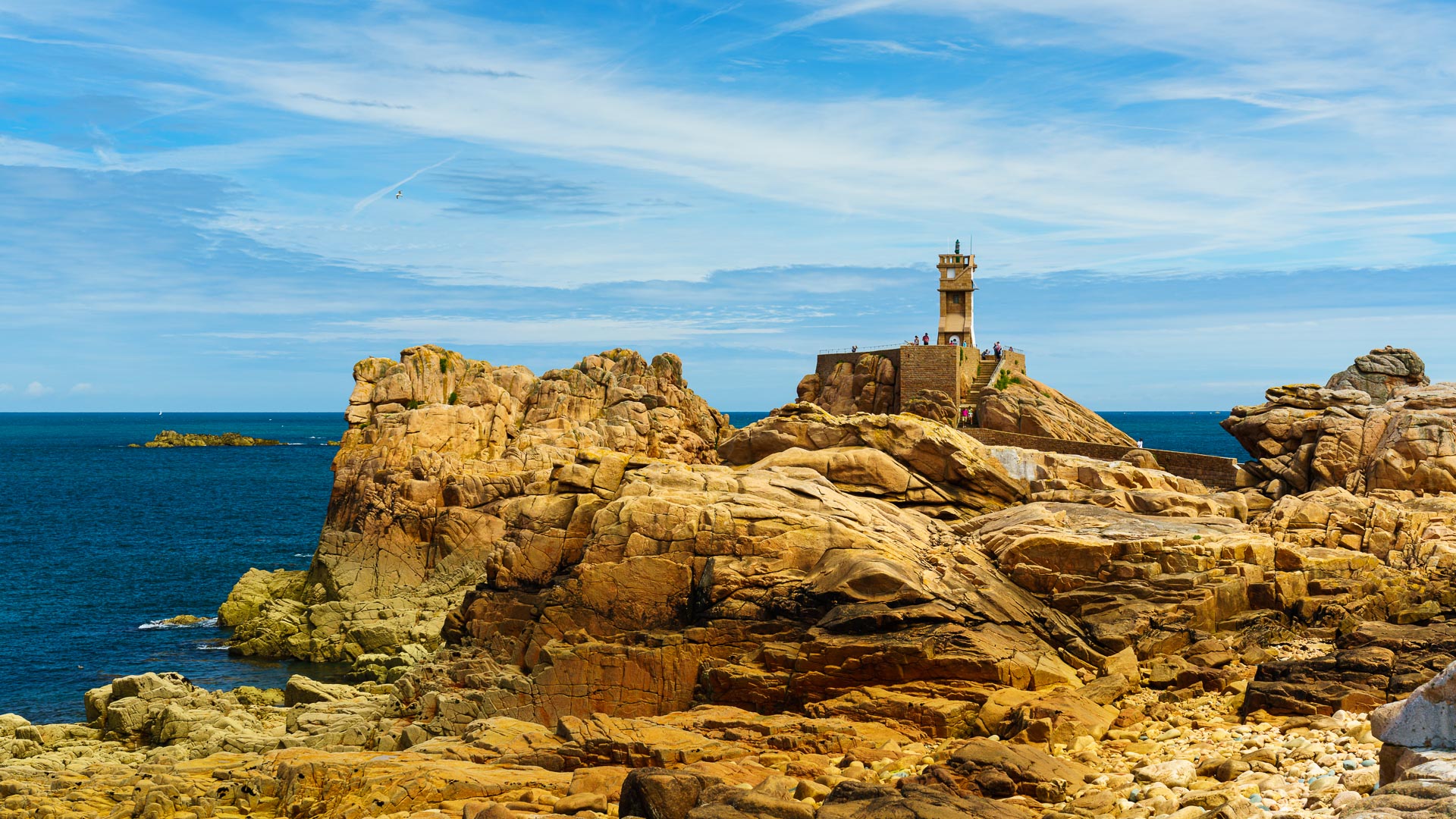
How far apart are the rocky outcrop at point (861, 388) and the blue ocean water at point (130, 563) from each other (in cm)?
3416

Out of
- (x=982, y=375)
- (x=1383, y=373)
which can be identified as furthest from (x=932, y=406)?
(x=1383, y=373)

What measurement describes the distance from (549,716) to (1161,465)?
3439cm

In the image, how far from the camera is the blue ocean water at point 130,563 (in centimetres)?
4406

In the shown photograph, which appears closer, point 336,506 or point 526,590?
point 526,590

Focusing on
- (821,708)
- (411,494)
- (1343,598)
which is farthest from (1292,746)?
(411,494)

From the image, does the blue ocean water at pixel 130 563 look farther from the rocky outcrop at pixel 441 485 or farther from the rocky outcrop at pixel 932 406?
the rocky outcrop at pixel 932 406

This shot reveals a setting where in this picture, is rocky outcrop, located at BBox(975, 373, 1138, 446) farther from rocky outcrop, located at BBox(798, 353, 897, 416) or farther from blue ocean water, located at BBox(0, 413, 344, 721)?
blue ocean water, located at BBox(0, 413, 344, 721)

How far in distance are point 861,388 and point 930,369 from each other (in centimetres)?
447

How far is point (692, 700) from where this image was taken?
23.3 metres

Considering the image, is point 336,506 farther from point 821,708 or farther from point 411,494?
point 821,708

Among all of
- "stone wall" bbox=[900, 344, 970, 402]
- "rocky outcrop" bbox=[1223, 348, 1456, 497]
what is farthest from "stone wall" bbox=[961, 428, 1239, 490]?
"stone wall" bbox=[900, 344, 970, 402]

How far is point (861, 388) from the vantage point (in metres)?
70.1

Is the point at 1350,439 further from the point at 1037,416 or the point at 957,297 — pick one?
the point at 957,297

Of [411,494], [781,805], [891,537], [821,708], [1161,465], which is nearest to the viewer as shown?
[781,805]
